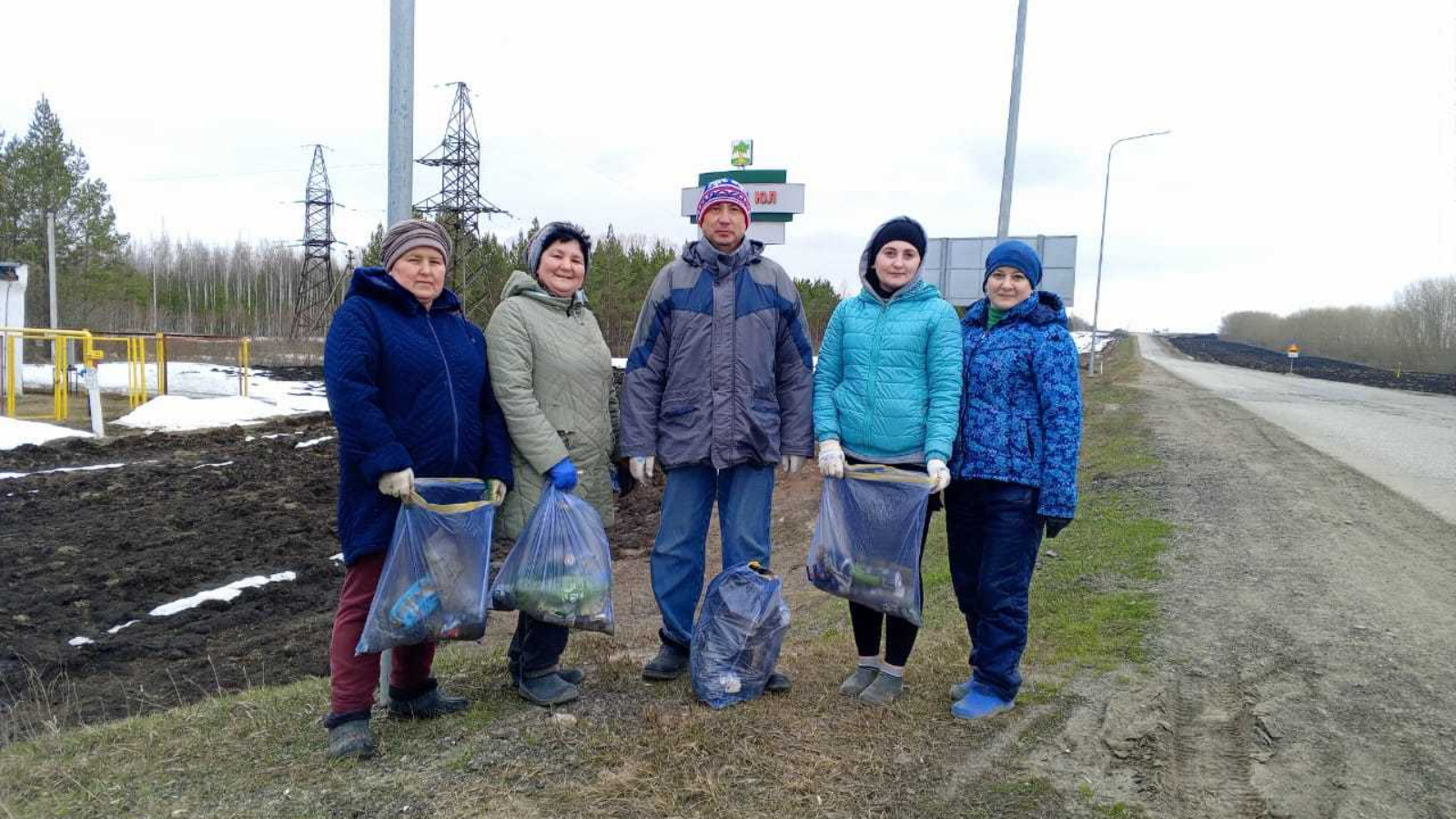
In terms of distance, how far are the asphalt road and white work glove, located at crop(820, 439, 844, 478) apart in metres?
7.35

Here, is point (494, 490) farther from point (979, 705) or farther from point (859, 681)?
point (979, 705)

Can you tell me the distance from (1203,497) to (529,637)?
6.99 m

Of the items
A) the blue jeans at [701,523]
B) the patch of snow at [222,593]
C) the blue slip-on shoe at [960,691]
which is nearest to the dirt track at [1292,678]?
the blue slip-on shoe at [960,691]

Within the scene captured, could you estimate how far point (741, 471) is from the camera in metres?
3.66

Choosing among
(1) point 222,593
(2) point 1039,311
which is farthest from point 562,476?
(1) point 222,593

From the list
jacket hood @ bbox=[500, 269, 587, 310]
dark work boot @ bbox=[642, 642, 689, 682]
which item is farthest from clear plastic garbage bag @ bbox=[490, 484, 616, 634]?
jacket hood @ bbox=[500, 269, 587, 310]

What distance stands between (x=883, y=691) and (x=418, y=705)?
187 centimetres

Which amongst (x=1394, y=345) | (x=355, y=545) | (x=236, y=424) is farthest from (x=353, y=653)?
(x=1394, y=345)

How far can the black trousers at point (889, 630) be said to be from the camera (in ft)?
11.9

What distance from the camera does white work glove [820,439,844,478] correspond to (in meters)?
3.50

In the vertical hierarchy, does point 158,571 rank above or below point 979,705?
below

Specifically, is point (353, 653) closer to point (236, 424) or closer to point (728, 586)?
point (728, 586)

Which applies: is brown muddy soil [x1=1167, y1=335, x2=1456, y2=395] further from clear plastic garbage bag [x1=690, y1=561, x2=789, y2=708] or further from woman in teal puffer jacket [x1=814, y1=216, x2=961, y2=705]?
clear plastic garbage bag [x1=690, y1=561, x2=789, y2=708]

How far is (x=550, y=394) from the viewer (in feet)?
11.5
